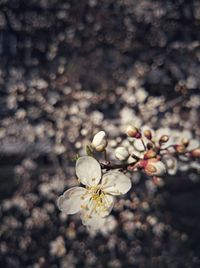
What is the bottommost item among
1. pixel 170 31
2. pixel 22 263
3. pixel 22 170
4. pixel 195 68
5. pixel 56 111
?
pixel 22 263

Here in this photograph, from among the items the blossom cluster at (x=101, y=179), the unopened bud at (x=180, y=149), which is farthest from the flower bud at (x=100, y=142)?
the unopened bud at (x=180, y=149)

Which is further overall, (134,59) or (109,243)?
(134,59)

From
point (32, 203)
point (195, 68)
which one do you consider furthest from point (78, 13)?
point (32, 203)

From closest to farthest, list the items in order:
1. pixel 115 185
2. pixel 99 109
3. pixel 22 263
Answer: pixel 115 185 → pixel 22 263 → pixel 99 109

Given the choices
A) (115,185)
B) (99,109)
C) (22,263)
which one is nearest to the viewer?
(115,185)

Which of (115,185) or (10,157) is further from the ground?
(115,185)

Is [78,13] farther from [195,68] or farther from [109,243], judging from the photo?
[109,243]

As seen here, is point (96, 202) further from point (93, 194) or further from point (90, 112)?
point (90, 112)
